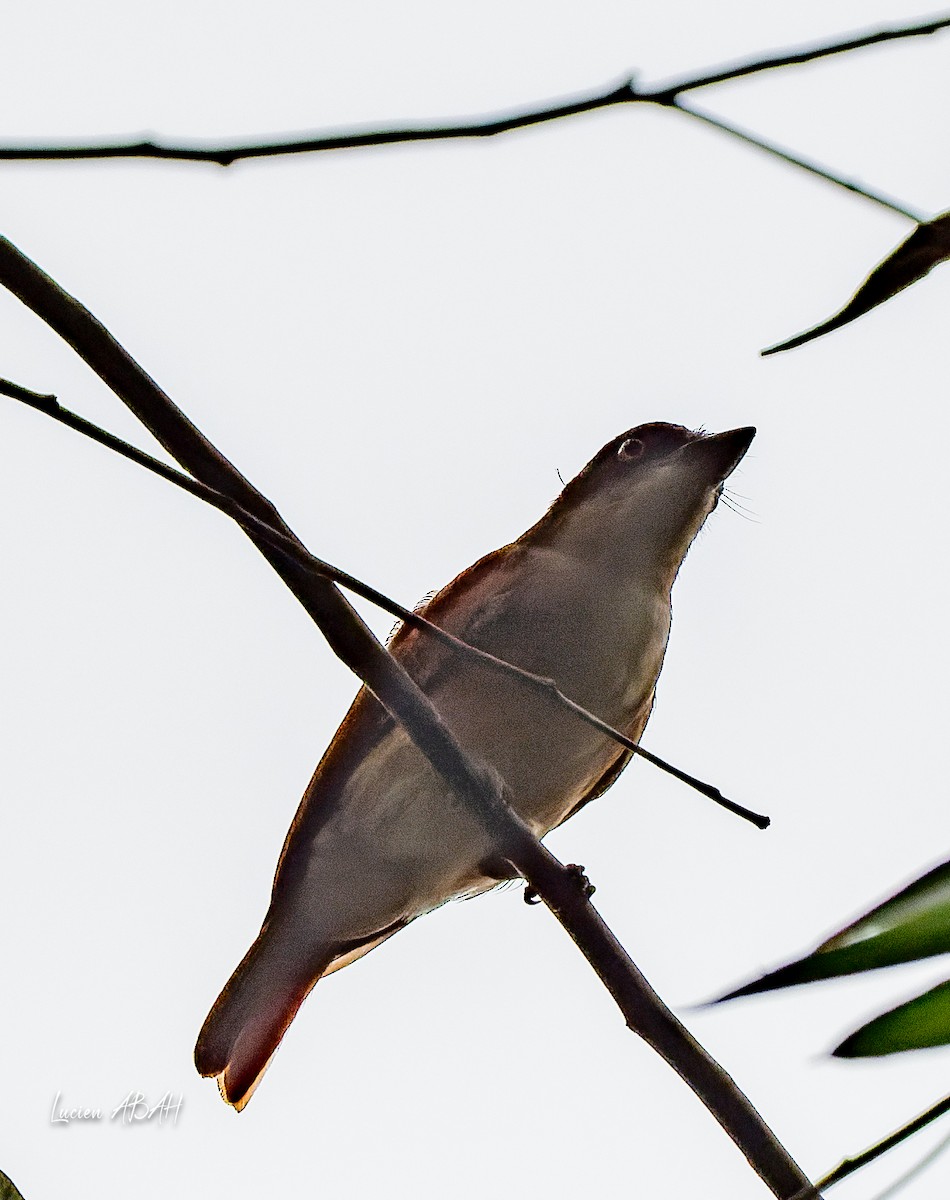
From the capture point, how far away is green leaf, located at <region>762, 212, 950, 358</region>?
1.12m

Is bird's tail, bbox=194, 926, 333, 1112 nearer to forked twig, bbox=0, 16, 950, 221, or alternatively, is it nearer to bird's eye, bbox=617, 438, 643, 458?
bird's eye, bbox=617, 438, 643, 458

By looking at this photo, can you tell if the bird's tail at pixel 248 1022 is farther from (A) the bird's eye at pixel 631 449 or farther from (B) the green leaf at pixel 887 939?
(B) the green leaf at pixel 887 939

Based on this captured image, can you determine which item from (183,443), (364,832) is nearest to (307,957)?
(364,832)

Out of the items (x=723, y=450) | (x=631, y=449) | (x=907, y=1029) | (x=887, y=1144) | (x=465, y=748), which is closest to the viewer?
(x=887, y=1144)

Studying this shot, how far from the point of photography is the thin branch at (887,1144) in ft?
2.86

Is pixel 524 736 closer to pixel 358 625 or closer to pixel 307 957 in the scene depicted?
pixel 307 957

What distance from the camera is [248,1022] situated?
150 inches

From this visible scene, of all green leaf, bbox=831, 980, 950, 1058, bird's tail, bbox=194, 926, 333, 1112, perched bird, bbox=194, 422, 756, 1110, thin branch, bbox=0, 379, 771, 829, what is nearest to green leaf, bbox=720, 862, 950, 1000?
green leaf, bbox=831, 980, 950, 1058

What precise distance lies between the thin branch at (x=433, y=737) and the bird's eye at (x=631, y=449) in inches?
70.1

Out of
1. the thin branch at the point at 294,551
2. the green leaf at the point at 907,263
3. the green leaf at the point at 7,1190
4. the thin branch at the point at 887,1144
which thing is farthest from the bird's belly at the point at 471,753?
the thin branch at the point at 887,1144

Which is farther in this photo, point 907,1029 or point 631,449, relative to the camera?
point 631,449

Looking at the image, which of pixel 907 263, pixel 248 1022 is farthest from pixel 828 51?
pixel 248 1022

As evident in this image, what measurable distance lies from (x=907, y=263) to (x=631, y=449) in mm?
3129

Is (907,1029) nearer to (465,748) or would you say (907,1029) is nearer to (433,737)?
(433,737)
